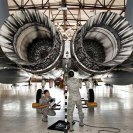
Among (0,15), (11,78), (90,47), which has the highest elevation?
(0,15)

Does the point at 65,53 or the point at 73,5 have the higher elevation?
the point at 73,5

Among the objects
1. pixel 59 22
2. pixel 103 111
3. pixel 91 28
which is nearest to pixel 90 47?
pixel 91 28

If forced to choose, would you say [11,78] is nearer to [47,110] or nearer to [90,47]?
[47,110]

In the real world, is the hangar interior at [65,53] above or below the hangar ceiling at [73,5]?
below

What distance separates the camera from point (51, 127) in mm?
5891

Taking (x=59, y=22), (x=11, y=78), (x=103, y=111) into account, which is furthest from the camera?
(x=59, y=22)

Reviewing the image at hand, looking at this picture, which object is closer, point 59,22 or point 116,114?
point 116,114

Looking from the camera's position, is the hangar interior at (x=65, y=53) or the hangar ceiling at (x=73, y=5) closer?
the hangar interior at (x=65, y=53)

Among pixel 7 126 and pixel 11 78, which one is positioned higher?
pixel 11 78

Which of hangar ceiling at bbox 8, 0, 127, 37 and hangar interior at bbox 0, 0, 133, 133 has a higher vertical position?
hangar ceiling at bbox 8, 0, 127, 37

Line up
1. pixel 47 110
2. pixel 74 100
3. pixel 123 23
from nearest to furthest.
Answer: pixel 123 23
pixel 74 100
pixel 47 110

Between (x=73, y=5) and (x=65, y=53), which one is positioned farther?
(x=73, y=5)

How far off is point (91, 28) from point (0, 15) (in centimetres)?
198

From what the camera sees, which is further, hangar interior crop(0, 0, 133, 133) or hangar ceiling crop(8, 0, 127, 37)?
hangar ceiling crop(8, 0, 127, 37)
